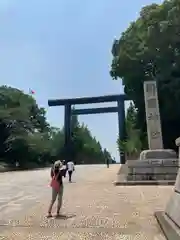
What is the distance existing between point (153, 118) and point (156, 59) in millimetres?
7700

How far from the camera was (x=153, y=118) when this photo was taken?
21188 mm

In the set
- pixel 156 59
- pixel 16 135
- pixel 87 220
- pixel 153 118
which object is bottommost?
pixel 87 220

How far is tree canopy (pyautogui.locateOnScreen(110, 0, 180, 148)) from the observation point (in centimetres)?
2564

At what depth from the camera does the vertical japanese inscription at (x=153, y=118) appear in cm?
2064

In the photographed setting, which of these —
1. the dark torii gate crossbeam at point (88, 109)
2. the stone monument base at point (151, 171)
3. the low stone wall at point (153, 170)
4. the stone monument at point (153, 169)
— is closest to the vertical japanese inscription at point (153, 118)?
the stone monument at point (153, 169)

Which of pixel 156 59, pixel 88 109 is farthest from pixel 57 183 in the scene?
pixel 88 109

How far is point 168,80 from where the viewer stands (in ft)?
86.7

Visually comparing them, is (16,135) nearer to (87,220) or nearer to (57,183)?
(57,183)

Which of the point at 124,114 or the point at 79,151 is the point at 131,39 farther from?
the point at 79,151

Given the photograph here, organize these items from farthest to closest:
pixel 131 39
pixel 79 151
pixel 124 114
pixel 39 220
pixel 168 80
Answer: pixel 79 151, pixel 124 114, pixel 131 39, pixel 168 80, pixel 39 220

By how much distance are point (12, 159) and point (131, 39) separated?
90.5 ft

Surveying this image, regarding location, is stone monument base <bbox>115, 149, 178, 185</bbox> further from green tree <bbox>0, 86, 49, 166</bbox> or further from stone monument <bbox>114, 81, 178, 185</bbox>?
green tree <bbox>0, 86, 49, 166</bbox>

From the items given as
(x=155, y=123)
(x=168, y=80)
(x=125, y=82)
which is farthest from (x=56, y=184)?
(x=125, y=82)

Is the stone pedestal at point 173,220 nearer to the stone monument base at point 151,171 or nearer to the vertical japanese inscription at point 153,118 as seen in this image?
the stone monument base at point 151,171
